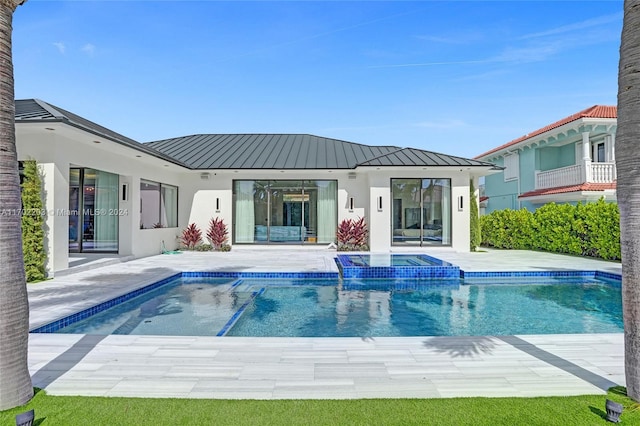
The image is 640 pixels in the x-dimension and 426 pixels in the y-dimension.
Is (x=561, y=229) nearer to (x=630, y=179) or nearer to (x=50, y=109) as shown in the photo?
(x=630, y=179)

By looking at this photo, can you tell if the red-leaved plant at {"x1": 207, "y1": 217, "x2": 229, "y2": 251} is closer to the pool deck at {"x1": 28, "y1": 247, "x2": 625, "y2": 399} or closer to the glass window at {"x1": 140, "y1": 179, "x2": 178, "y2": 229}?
the glass window at {"x1": 140, "y1": 179, "x2": 178, "y2": 229}

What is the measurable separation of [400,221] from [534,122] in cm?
1425

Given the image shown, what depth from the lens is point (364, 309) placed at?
23.7 ft

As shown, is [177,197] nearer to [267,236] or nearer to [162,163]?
[162,163]

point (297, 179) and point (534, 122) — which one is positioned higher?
point (534, 122)

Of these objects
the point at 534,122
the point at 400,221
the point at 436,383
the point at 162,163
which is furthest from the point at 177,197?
the point at 534,122

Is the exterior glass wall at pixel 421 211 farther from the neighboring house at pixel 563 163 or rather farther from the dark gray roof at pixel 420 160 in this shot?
the neighboring house at pixel 563 163

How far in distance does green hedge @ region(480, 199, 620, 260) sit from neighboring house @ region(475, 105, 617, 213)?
2.23m

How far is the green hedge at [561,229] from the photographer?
1268 centimetres

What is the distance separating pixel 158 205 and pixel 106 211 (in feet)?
7.40

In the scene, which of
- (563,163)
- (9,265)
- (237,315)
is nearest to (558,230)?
(563,163)

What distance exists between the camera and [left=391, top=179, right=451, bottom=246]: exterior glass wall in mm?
15219

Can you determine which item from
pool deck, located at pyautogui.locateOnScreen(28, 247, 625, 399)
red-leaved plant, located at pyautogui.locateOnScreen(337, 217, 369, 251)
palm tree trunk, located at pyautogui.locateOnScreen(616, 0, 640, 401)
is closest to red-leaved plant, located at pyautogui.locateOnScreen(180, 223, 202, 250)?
red-leaved plant, located at pyautogui.locateOnScreen(337, 217, 369, 251)

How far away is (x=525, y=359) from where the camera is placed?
3998 mm
